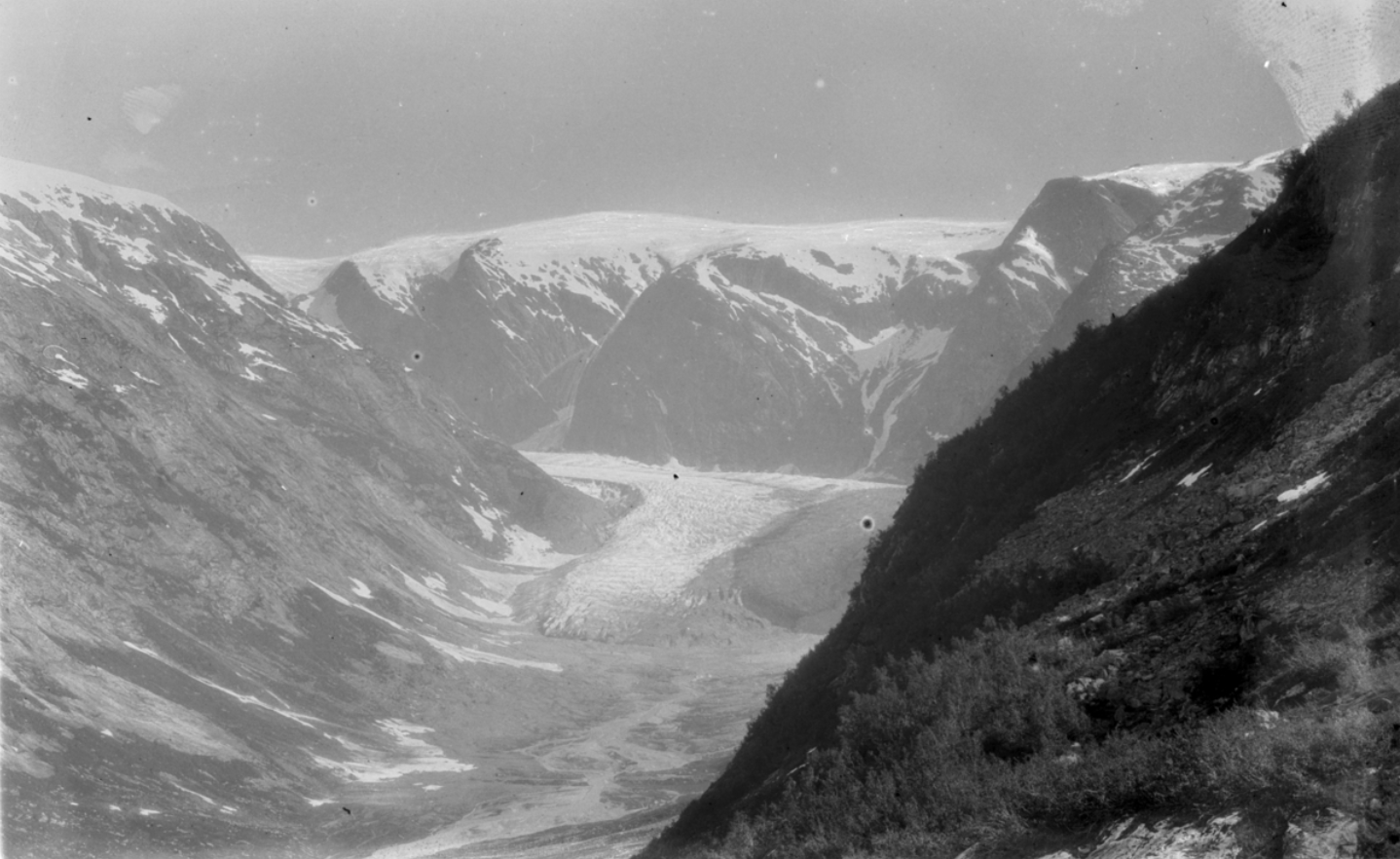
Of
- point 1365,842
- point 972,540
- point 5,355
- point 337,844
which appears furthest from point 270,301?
point 1365,842

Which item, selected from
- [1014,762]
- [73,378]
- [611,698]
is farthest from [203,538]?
[1014,762]

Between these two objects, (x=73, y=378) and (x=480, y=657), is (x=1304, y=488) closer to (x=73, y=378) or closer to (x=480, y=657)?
(x=480, y=657)

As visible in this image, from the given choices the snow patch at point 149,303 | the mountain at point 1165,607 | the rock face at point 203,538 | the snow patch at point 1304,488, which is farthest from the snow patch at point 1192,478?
the snow patch at point 149,303

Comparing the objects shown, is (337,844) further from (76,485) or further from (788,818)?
(788,818)

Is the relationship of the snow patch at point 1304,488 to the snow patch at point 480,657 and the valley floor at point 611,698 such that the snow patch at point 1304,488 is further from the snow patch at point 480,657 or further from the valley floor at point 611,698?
the snow patch at point 480,657

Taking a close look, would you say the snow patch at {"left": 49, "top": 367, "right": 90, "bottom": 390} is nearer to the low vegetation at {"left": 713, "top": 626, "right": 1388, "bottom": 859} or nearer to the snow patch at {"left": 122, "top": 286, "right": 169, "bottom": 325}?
the snow patch at {"left": 122, "top": 286, "right": 169, "bottom": 325}

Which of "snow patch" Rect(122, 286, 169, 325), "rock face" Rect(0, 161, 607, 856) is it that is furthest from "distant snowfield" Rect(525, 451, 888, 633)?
"snow patch" Rect(122, 286, 169, 325)
